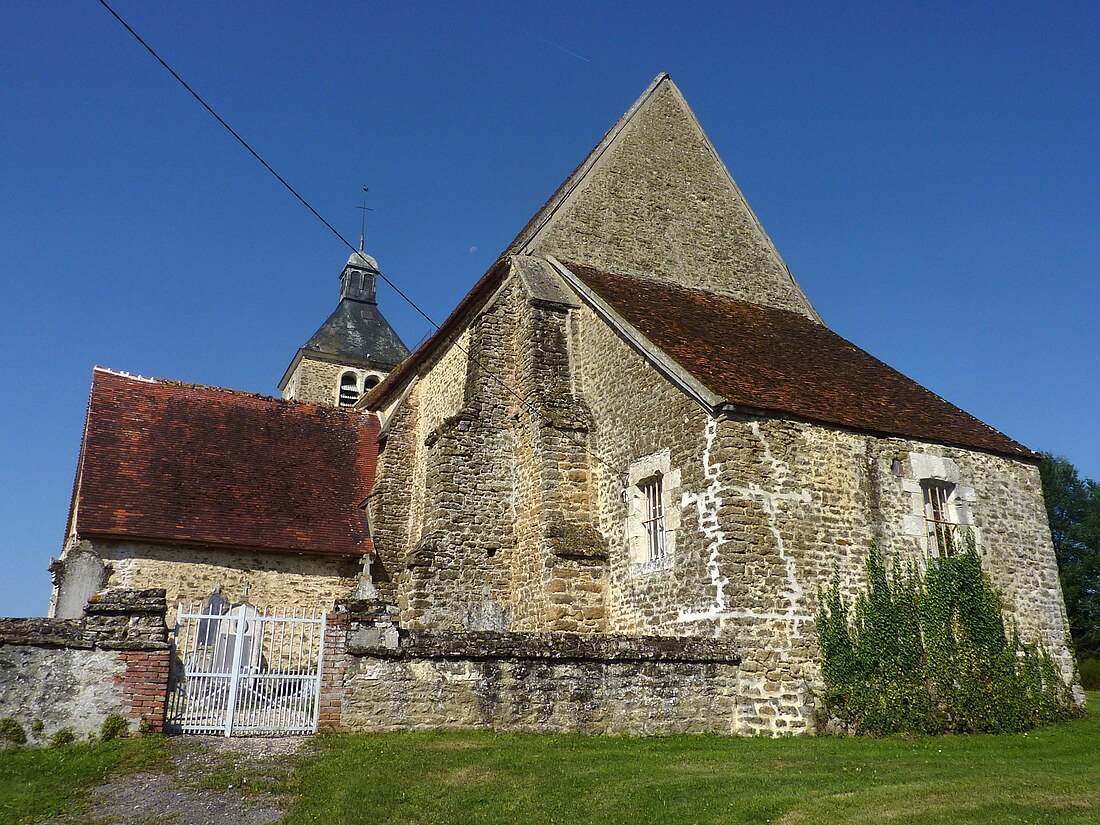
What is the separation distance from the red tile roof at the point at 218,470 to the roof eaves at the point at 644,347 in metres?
6.68

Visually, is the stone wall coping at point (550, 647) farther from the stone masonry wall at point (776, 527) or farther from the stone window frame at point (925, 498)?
the stone window frame at point (925, 498)

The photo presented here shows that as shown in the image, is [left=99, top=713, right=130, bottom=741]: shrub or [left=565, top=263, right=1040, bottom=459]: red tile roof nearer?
[left=99, top=713, right=130, bottom=741]: shrub

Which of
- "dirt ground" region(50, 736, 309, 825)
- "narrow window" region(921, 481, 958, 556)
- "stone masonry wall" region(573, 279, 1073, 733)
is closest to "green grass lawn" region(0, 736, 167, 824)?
"dirt ground" region(50, 736, 309, 825)

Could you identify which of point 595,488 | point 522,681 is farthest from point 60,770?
point 595,488

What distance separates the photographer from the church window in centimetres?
1278

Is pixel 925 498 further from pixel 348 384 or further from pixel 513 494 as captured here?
pixel 348 384

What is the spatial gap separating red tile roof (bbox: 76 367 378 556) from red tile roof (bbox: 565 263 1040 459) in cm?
715

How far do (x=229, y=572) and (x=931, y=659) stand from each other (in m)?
12.0

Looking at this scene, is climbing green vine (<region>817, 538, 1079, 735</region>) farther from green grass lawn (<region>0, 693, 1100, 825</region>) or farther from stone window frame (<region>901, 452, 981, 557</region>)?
green grass lawn (<region>0, 693, 1100, 825</region>)

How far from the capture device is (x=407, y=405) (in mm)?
20328

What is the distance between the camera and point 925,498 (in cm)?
1270

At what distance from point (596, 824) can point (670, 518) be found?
614 centimetres

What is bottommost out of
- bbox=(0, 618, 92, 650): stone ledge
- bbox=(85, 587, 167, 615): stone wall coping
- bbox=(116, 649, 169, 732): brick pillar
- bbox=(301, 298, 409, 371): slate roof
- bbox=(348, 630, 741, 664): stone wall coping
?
bbox=(116, 649, 169, 732): brick pillar

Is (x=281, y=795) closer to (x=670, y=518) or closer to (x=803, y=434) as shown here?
(x=670, y=518)
